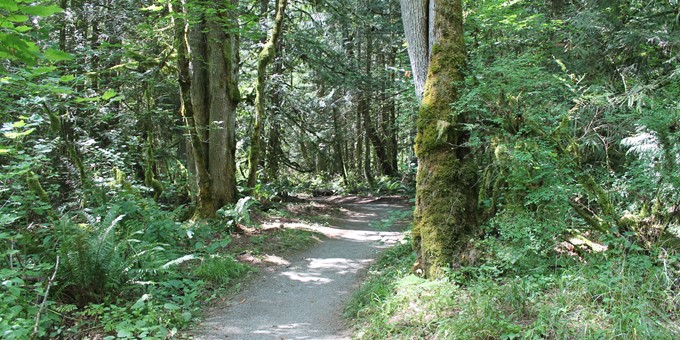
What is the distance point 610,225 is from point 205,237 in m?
7.30

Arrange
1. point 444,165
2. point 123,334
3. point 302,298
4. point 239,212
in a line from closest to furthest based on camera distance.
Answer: point 123,334, point 444,165, point 302,298, point 239,212

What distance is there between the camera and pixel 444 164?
555 cm

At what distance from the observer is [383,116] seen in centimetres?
2250

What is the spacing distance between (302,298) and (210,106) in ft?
20.1

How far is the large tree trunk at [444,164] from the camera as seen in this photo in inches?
213

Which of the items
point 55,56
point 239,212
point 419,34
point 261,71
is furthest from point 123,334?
Result: point 261,71

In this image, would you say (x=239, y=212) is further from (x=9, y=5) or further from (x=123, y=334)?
(x=9, y=5)

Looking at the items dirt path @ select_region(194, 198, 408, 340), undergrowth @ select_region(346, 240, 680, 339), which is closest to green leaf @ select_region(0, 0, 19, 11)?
undergrowth @ select_region(346, 240, 680, 339)

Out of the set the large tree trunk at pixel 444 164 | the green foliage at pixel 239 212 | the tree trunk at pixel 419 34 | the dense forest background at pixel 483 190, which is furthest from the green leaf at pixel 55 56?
the green foliage at pixel 239 212

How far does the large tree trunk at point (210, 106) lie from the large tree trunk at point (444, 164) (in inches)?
245

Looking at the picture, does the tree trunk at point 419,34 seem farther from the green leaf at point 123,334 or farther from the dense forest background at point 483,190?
the green leaf at point 123,334

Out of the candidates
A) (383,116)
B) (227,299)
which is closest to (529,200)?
(227,299)

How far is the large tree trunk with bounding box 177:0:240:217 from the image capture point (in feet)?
34.3

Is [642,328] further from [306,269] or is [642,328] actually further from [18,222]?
[18,222]
